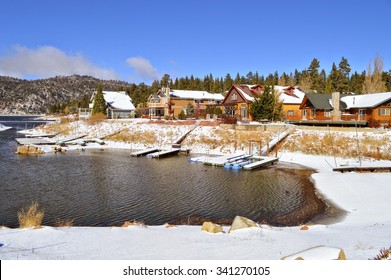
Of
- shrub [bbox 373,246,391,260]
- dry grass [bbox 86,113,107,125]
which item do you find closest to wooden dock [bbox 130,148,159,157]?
dry grass [bbox 86,113,107,125]

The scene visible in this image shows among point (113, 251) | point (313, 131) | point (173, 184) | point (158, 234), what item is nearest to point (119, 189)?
point (173, 184)

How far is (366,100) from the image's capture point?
5556cm

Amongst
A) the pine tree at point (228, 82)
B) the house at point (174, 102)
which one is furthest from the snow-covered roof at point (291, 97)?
the pine tree at point (228, 82)

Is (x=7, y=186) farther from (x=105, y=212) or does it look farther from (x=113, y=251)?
(x=113, y=251)

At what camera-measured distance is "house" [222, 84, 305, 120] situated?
67688 mm

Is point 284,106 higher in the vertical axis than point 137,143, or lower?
higher

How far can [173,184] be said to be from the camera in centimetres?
2917

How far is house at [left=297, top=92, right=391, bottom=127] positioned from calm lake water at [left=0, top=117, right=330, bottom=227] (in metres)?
19.7

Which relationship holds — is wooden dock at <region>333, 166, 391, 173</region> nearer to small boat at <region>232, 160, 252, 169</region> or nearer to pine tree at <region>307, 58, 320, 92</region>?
small boat at <region>232, 160, 252, 169</region>

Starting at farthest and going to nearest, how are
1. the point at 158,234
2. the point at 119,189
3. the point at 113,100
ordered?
the point at 113,100 → the point at 119,189 → the point at 158,234

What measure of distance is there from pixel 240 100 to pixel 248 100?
276 cm

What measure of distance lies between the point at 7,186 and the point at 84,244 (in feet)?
61.2

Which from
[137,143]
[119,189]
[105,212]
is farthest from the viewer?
[137,143]
